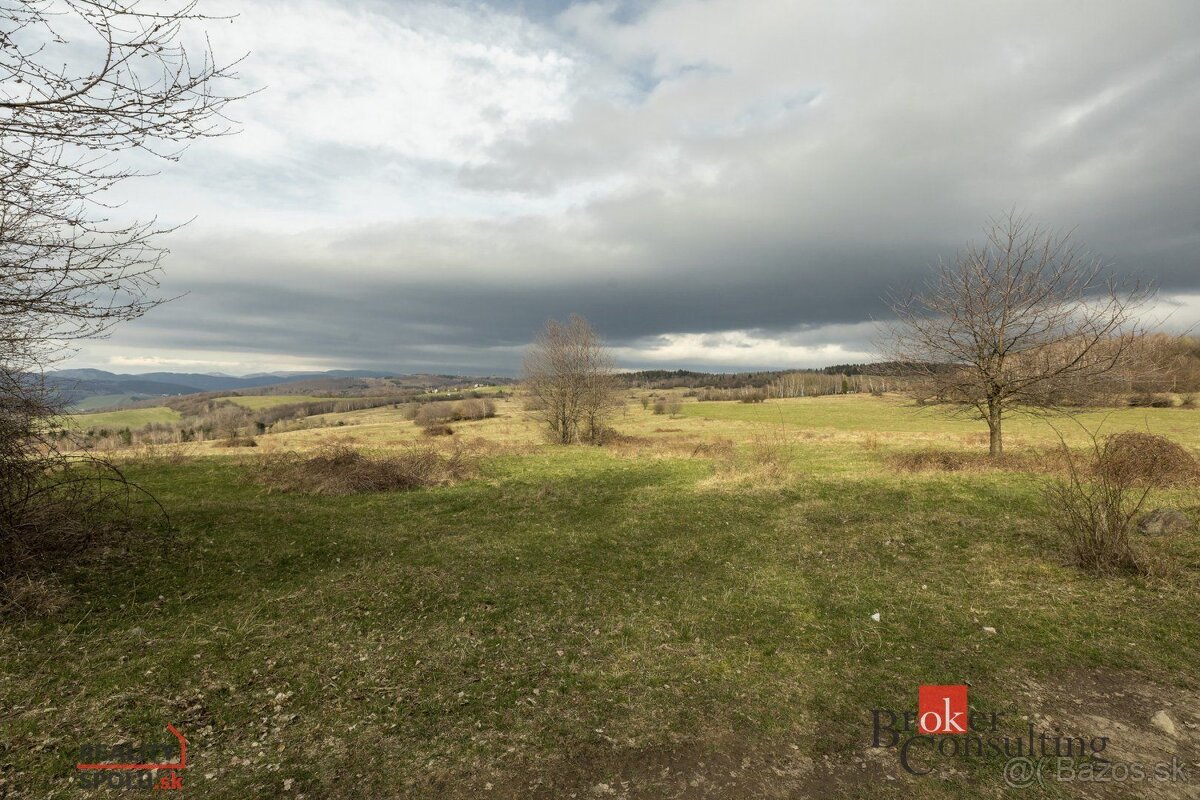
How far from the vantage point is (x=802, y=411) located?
7406 centimetres

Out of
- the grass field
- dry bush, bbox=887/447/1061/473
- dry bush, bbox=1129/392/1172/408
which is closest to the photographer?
the grass field

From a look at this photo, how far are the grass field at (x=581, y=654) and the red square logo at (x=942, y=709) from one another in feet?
0.60

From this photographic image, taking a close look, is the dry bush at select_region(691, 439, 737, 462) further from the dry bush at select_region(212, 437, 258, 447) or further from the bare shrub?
the dry bush at select_region(212, 437, 258, 447)

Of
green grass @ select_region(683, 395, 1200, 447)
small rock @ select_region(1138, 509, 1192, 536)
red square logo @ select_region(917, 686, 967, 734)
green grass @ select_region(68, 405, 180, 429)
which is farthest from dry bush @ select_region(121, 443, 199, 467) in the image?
green grass @ select_region(68, 405, 180, 429)

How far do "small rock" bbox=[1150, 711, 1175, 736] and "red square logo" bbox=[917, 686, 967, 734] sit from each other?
1404 mm

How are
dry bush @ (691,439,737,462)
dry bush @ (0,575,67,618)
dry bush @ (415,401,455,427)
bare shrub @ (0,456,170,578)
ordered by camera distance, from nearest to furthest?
1. dry bush @ (0,575,67,618)
2. bare shrub @ (0,456,170,578)
3. dry bush @ (691,439,737,462)
4. dry bush @ (415,401,455,427)

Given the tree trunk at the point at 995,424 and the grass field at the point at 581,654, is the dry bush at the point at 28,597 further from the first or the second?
the tree trunk at the point at 995,424

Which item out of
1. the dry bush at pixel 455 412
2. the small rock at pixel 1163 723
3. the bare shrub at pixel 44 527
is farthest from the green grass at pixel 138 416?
the small rock at pixel 1163 723

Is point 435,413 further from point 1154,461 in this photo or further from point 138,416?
point 1154,461

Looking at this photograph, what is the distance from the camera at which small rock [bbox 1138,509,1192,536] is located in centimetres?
948

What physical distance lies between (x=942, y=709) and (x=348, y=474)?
1564cm

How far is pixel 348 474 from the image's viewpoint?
51.4 ft

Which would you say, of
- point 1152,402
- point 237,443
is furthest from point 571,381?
point 1152,402

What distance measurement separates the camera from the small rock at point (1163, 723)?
14.3 ft
